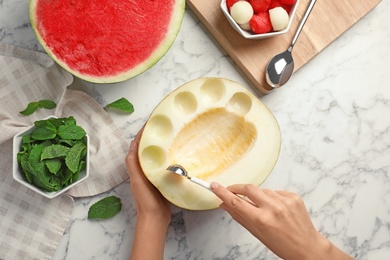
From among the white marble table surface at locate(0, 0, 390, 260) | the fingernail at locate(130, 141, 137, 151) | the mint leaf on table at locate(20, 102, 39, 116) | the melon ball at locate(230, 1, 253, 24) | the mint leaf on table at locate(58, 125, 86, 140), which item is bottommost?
the white marble table surface at locate(0, 0, 390, 260)

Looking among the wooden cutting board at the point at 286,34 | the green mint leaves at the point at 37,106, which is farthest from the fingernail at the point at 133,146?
the wooden cutting board at the point at 286,34

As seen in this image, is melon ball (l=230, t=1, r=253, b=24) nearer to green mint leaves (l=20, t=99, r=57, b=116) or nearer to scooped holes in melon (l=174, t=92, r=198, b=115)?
scooped holes in melon (l=174, t=92, r=198, b=115)

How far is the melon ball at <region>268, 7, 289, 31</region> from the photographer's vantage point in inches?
53.4

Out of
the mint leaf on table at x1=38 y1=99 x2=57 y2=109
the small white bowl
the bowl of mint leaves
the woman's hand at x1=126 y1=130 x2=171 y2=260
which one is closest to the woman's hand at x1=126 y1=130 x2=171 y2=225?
the woman's hand at x1=126 y1=130 x2=171 y2=260

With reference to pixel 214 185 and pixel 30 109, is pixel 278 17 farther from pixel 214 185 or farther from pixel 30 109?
pixel 30 109

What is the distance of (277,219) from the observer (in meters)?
1.25

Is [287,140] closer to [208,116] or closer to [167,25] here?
[208,116]

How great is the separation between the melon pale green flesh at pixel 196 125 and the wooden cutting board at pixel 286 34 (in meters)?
0.12

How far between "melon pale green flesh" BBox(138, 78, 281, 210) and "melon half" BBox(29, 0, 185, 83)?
0.12m

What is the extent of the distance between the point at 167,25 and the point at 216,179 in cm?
36

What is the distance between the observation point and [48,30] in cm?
129

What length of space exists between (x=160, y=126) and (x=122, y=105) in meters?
0.14

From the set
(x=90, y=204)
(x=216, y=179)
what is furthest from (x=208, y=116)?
(x=90, y=204)

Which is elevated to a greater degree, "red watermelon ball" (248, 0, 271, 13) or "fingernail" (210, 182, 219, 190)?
"red watermelon ball" (248, 0, 271, 13)
